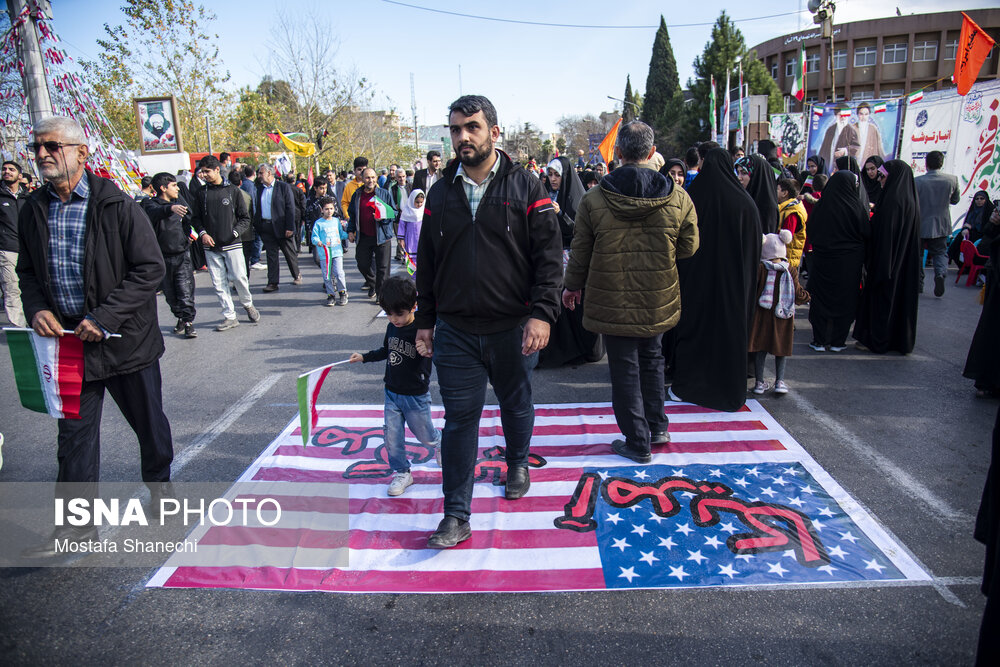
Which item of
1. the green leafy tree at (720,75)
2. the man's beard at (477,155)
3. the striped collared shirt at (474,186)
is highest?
the green leafy tree at (720,75)

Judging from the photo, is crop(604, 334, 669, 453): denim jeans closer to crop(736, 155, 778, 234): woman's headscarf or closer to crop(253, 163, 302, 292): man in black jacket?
crop(736, 155, 778, 234): woman's headscarf

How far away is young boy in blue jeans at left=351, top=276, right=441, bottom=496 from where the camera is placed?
3.50 meters

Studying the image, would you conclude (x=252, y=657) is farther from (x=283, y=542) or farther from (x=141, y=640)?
(x=283, y=542)

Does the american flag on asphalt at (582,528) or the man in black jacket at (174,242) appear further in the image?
the man in black jacket at (174,242)

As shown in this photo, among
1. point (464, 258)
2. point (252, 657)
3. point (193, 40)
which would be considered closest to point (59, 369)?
point (252, 657)

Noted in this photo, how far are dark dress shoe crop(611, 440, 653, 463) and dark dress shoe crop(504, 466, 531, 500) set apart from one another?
797 mm

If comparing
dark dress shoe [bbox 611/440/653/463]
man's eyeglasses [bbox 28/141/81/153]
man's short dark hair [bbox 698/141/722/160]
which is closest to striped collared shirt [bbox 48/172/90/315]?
man's eyeglasses [bbox 28/141/81/153]

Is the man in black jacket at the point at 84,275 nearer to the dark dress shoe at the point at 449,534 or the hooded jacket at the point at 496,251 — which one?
the hooded jacket at the point at 496,251

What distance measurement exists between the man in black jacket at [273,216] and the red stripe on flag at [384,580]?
8.54 meters

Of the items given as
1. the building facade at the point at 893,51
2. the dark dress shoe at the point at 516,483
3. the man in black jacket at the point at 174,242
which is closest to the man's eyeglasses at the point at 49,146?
the dark dress shoe at the point at 516,483

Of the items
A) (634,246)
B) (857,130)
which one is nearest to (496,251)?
(634,246)

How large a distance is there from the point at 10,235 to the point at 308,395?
257 inches

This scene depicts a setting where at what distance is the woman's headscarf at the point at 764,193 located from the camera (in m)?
5.30

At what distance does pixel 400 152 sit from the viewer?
48.7 metres
